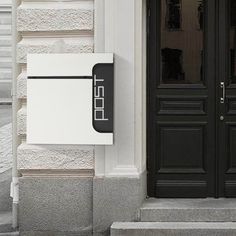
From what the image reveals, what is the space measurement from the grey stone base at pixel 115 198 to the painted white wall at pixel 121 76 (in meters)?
0.09

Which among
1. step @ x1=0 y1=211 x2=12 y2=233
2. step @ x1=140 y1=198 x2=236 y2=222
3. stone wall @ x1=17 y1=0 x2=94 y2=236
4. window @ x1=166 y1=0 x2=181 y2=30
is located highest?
window @ x1=166 y1=0 x2=181 y2=30

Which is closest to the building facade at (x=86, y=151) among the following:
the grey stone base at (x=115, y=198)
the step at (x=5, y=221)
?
the grey stone base at (x=115, y=198)

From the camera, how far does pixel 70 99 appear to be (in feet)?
22.0

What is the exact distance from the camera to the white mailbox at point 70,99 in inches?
262

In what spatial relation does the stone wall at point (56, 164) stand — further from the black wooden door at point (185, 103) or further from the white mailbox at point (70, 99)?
the black wooden door at point (185, 103)

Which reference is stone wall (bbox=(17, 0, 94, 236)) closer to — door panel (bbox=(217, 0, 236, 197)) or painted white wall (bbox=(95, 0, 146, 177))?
painted white wall (bbox=(95, 0, 146, 177))

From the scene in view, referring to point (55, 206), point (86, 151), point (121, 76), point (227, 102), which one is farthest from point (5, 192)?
point (227, 102)

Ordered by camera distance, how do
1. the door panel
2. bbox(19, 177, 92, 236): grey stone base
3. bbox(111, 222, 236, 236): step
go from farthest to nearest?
the door panel, bbox(19, 177, 92, 236): grey stone base, bbox(111, 222, 236, 236): step

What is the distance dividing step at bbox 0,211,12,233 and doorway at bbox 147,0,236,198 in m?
1.67

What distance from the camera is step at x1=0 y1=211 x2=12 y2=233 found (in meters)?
6.96

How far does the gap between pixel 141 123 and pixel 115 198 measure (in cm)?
88

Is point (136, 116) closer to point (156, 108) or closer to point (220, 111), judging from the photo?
point (156, 108)

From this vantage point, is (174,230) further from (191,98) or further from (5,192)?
(5,192)

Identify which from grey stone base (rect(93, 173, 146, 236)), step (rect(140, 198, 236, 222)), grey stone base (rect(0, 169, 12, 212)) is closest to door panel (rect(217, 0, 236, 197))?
step (rect(140, 198, 236, 222))
